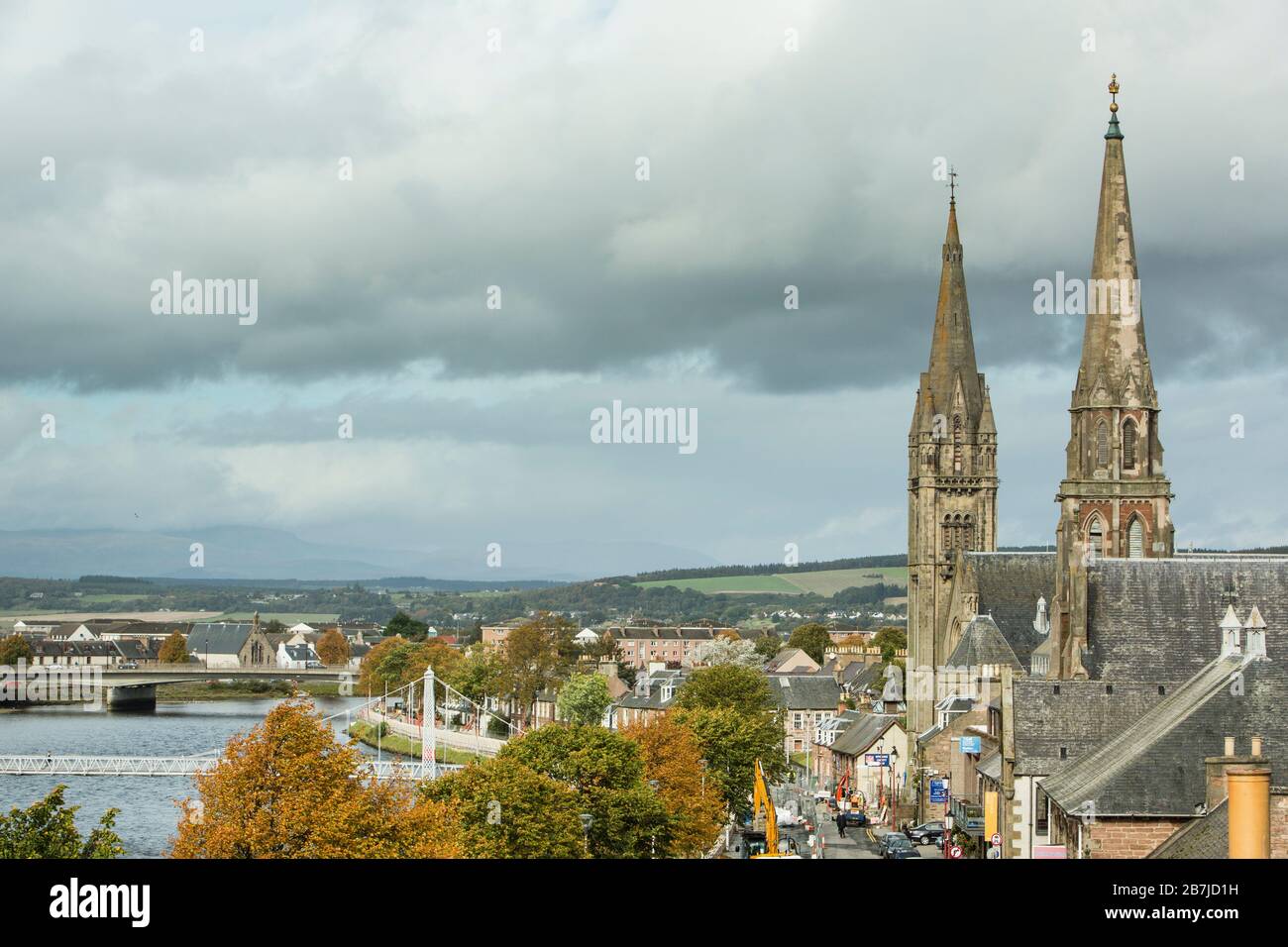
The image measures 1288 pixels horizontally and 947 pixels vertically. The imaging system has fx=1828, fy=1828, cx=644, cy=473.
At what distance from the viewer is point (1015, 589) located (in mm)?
99562

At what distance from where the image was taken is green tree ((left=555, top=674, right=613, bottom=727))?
13850 centimetres

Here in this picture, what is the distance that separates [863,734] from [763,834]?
A: 3314 centimetres

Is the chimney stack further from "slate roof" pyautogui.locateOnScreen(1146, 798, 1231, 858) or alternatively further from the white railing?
the white railing

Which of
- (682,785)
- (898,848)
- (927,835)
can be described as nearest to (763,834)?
(927,835)

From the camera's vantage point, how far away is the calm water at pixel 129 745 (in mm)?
81000

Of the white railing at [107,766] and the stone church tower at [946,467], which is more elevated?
the stone church tower at [946,467]

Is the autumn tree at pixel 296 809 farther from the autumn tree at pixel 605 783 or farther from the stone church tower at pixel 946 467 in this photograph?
the stone church tower at pixel 946 467

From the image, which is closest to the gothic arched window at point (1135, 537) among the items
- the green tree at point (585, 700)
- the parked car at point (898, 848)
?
the parked car at point (898, 848)

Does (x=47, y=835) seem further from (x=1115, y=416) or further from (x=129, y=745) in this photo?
(x=129, y=745)

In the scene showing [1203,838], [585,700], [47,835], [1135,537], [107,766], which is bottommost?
[107,766]

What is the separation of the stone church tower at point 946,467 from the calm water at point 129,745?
121 feet

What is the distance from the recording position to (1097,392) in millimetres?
85938

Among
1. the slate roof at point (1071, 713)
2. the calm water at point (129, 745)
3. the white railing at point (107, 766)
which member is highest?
the slate roof at point (1071, 713)
